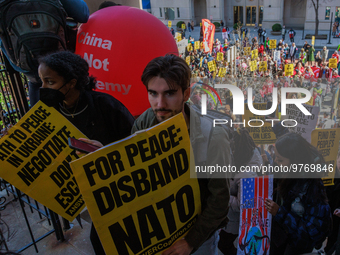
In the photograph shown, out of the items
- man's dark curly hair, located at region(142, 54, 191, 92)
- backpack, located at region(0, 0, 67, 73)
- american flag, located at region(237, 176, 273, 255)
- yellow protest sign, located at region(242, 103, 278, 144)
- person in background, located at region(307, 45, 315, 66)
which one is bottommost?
person in background, located at region(307, 45, 315, 66)

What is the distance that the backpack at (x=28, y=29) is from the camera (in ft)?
9.08

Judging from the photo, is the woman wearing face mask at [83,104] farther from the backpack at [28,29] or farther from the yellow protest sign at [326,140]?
the yellow protest sign at [326,140]

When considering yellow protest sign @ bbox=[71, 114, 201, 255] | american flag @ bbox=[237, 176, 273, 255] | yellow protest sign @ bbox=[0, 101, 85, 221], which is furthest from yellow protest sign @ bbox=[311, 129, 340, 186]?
yellow protest sign @ bbox=[0, 101, 85, 221]

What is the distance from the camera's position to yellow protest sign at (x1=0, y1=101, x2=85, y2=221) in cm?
227

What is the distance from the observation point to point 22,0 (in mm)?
2783

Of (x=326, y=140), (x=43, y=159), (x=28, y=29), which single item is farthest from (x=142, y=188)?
(x=326, y=140)

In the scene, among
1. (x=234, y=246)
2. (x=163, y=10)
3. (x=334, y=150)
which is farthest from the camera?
(x=163, y=10)

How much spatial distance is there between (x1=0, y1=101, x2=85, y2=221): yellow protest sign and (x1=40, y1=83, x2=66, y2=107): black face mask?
0.05m

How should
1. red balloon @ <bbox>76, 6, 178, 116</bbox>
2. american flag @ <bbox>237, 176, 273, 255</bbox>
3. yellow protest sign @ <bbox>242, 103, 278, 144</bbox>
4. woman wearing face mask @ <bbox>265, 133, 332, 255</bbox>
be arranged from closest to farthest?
woman wearing face mask @ <bbox>265, 133, 332, 255</bbox>, american flag @ <bbox>237, 176, 273, 255</bbox>, red balloon @ <bbox>76, 6, 178, 116</bbox>, yellow protest sign @ <bbox>242, 103, 278, 144</bbox>

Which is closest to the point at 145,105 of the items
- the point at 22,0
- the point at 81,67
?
the point at 81,67

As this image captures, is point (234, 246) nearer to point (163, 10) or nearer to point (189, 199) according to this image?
point (189, 199)

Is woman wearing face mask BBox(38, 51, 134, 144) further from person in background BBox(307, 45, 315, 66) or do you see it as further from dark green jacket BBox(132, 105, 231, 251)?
person in background BBox(307, 45, 315, 66)

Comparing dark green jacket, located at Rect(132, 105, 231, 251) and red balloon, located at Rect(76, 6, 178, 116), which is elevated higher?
red balloon, located at Rect(76, 6, 178, 116)

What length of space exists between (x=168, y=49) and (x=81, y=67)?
1.22m
